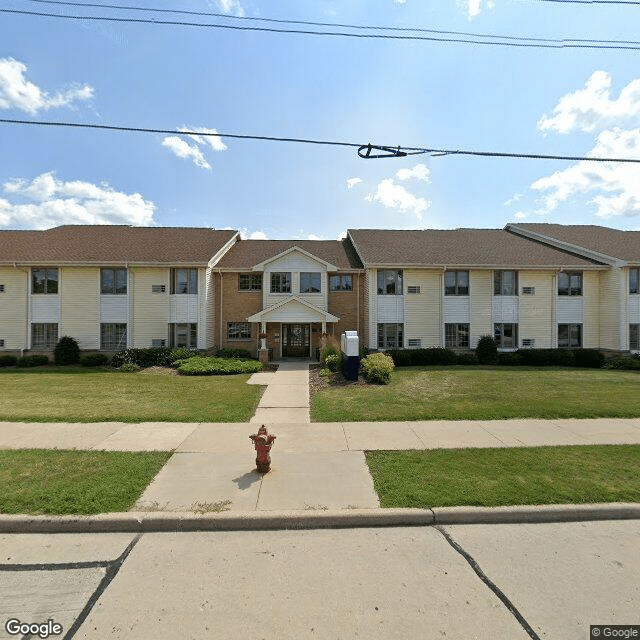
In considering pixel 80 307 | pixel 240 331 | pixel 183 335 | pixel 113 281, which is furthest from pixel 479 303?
pixel 80 307

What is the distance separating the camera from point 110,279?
19875 millimetres

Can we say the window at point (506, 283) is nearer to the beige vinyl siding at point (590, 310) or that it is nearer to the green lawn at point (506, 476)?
the beige vinyl siding at point (590, 310)

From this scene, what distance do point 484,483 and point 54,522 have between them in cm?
572

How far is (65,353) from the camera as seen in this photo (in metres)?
A: 18.7

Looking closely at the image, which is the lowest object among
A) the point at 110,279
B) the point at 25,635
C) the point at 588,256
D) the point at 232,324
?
the point at 25,635

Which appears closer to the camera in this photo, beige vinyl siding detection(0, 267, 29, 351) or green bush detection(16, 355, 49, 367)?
green bush detection(16, 355, 49, 367)

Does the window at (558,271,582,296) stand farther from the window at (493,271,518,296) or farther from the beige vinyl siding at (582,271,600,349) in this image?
the window at (493,271,518,296)

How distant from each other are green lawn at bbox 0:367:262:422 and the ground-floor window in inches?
189

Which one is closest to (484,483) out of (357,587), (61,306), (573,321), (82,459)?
(357,587)

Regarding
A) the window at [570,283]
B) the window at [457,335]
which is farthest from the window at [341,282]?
the window at [570,283]

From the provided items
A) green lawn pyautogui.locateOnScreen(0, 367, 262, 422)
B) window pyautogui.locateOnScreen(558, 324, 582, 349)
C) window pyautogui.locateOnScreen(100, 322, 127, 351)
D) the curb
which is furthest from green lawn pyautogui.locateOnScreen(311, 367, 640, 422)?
window pyautogui.locateOnScreen(100, 322, 127, 351)

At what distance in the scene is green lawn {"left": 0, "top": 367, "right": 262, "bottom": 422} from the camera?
844 cm

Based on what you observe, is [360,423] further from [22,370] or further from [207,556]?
[22,370]

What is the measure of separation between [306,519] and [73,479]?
3.61 m
